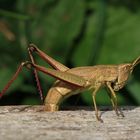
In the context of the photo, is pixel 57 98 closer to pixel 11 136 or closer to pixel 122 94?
pixel 11 136

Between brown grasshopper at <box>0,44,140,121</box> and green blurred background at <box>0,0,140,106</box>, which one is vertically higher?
green blurred background at <box>0,0,140,106</box>

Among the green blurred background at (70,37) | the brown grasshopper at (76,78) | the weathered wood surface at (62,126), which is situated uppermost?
the green blurred background at (70,37)

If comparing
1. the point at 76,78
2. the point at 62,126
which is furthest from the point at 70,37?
the point at 62,126

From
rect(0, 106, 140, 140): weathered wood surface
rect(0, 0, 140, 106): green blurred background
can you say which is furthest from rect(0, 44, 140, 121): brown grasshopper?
rect(0, 0, 140, 106): green blurred background

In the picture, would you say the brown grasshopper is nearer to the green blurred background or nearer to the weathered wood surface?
the weathered wood surface

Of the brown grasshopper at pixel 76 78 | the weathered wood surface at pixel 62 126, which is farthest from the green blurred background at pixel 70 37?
the weathered wood surface at pixel 62 126

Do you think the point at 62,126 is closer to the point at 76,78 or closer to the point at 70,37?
the point at 76,78

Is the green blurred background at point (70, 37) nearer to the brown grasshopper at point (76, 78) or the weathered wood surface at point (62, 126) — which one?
the brown grasshopper at point (76, 78)
